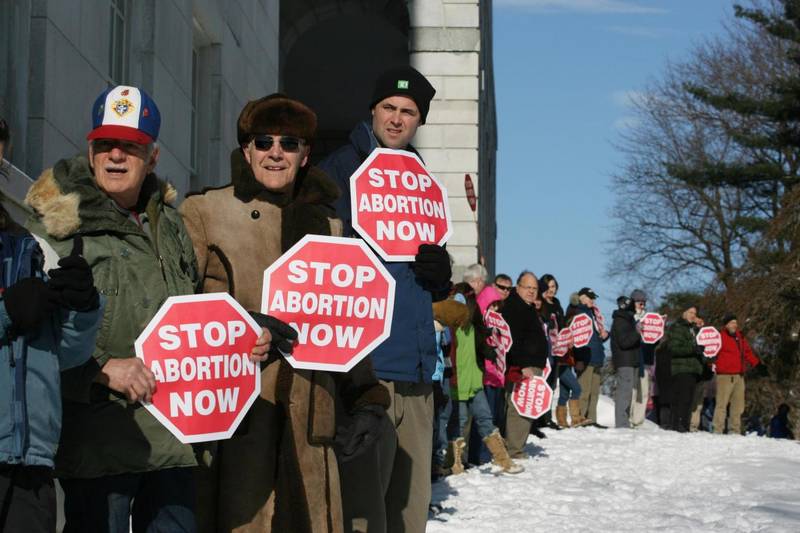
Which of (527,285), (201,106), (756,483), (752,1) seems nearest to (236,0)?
(201,106)

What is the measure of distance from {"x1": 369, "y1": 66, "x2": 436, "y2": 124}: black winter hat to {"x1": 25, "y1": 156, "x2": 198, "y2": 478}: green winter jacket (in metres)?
1.69

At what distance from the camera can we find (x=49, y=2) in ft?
30.1

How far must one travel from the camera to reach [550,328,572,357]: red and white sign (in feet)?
68.4

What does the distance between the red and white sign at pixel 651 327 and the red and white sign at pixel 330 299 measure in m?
19.0

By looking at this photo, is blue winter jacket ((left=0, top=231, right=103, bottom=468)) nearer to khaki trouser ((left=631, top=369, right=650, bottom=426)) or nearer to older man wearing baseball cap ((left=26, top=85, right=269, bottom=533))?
older man wearing baseball cap ((left=26, top=85, right=269, bottom=533))

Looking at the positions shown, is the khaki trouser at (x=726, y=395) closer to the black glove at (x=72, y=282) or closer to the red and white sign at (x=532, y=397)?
the red and white sign at (x=532, y=397)

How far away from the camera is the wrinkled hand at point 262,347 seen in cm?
549

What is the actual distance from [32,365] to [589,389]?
18.8 m

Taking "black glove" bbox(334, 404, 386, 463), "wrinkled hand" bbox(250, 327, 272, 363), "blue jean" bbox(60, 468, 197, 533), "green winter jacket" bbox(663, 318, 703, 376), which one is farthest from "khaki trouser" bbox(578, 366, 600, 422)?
"blue jean" bbox(60, 468, 197, 533)

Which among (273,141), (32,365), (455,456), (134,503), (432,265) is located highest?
(273,141)

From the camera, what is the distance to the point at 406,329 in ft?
21.6

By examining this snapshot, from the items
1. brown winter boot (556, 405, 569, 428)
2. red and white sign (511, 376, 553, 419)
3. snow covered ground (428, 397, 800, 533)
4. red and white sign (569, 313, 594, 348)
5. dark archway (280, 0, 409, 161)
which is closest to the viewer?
snow covered ground (428, 397, 800, 533)

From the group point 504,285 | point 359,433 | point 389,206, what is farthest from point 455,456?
point 359,433

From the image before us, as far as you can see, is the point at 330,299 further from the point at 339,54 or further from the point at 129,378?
the point at 339,54
